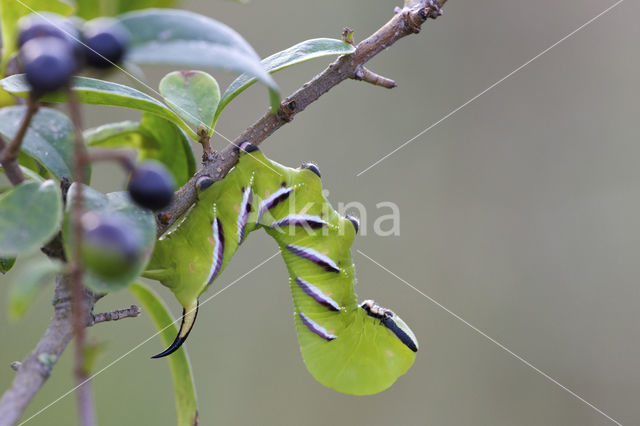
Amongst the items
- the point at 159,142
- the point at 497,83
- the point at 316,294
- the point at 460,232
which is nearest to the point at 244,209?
the point at 159,142

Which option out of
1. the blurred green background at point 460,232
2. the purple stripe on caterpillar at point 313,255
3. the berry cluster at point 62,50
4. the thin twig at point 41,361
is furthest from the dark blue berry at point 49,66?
the blurred green background at point 460,232

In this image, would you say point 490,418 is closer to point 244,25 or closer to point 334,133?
point 334,133

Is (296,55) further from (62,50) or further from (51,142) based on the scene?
(62,50)

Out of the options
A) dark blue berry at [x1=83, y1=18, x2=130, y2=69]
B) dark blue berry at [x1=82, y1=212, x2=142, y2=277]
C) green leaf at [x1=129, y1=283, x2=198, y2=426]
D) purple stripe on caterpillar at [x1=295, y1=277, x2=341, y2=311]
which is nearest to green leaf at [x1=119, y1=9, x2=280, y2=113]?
dark blue berry at [x1=83, y1=18, x2=130, y2=69]

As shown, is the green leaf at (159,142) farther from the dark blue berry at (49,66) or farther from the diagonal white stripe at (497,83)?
the diagonal white stripe at (497,83)

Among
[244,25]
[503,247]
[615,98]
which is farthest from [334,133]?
[615,98]

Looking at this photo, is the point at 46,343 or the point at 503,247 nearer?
the point at 46,343
